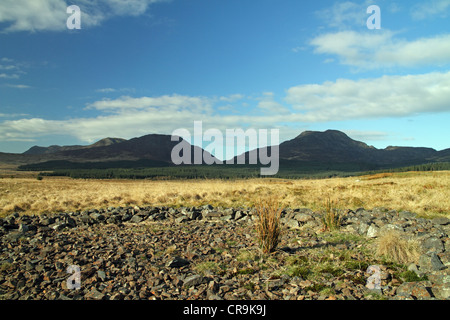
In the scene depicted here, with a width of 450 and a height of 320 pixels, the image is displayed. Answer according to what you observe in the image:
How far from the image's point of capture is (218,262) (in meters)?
7.44

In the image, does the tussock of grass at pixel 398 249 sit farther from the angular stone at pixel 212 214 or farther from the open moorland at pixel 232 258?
the angular stone at pixel 212 214

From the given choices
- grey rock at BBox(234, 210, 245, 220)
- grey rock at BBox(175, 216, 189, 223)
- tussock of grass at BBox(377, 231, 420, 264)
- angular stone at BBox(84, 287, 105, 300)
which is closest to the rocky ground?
angular stone at BBox(84, 287, 105, 300)

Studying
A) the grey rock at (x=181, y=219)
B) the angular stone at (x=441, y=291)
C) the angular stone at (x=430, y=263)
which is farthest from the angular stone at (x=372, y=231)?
the grey rock at (x=181, y=219)

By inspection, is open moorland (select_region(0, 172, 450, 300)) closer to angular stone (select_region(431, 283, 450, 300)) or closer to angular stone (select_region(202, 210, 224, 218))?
angular stone (select_region(431, 283, 450, 300))

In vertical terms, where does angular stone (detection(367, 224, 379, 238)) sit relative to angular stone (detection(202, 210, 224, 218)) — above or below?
above

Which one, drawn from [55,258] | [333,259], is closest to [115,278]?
[55,258]

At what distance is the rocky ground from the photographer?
222 inches

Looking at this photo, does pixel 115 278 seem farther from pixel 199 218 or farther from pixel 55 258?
pixel 199 218

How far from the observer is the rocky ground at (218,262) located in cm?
564

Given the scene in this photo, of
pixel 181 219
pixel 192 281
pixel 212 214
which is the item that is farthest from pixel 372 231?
pixel 181 219

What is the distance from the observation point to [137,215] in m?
14.0

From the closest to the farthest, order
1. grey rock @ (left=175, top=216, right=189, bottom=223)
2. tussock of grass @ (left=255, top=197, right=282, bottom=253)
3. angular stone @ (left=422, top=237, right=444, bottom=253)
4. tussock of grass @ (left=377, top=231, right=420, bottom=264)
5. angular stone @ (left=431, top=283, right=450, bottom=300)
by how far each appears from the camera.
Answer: angular stone @ (left=431, top=283, right=450, bottom=300), tussock of grass @ (left=377, top=231, right=420, bottom=264), angular stone @ (left=422, top=237, right=444, bottom=253), tussock of grass @ (left=255, top=197, right=282, bottom=253), grey rock @ (left=175, top=216, right=189, bottom=223)

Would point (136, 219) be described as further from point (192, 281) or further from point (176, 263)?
point (192, 281)
